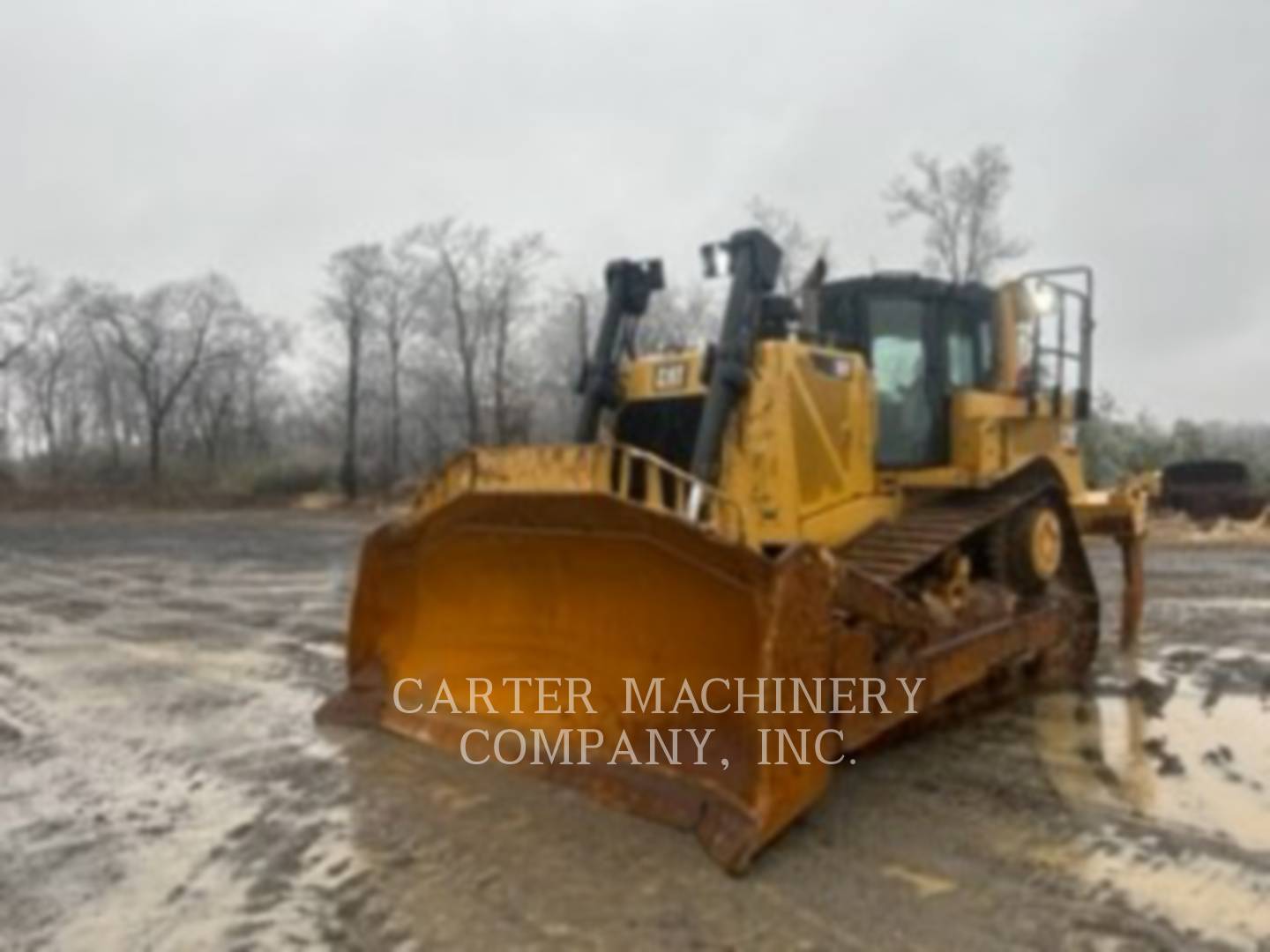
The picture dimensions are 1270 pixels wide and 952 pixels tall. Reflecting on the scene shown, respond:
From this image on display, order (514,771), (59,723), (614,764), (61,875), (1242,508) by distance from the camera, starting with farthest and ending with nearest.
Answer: (1242,508)
(59,723)
(514,771)
(614,764)
(61,875)

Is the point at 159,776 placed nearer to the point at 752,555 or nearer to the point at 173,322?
the point at 752,555

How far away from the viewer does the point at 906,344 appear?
7.41 metres

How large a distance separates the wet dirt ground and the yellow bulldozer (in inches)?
11.5

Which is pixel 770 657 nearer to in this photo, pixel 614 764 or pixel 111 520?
pixel 614 764

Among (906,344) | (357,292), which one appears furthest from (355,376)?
(906,344)

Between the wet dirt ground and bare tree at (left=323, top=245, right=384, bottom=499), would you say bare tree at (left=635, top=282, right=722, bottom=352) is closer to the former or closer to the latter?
bare tree at (left=323, top=245, right=384, bottom=499)

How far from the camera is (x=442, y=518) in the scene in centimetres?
613

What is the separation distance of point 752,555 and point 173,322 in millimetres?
62379

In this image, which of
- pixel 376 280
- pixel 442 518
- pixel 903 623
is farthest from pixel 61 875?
pixel 376 280

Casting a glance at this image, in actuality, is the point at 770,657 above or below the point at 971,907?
above

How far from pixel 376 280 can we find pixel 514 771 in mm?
49045

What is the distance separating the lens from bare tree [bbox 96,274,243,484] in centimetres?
5762

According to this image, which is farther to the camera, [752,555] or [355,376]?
[355,376]

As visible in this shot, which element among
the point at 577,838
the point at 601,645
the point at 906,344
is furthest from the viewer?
the point at 906,344
